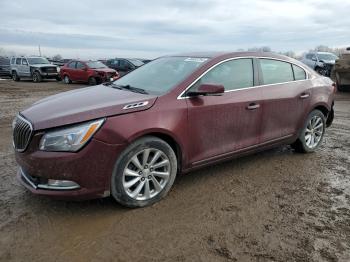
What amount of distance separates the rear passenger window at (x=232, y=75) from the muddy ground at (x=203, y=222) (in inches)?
46.6

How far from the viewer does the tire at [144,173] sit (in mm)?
3496

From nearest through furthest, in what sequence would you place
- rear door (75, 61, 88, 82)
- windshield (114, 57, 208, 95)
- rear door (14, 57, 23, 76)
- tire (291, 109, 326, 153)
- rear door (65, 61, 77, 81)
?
windshield (114, 57, 208, 95) → tire (291, 109, 326, 153) → rear door (75, 61, 88, 82) → rear door (65, 61, 77, 81) → rear door (14, 57, 23, 76)

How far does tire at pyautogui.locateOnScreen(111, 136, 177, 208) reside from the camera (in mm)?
3496

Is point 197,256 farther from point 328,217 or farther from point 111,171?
point 328,217

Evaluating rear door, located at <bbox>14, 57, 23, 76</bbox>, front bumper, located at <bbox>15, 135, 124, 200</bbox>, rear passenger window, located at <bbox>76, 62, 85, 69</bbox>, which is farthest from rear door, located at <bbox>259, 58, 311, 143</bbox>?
rear door, located at <bbox>14, 57, 23, 76</bbox>

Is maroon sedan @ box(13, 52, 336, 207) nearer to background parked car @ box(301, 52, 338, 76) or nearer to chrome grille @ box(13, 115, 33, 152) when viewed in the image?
chrome grille @ box(13, 115, 33, 152)

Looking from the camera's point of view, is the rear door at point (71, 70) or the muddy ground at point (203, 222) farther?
the rear door at point (71, 70)

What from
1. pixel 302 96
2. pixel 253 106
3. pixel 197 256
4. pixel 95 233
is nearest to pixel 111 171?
pixel 95 233

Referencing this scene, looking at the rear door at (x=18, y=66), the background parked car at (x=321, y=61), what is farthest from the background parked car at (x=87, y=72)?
the background parked car at (x=321, y=61)

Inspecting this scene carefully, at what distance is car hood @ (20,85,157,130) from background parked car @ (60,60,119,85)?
50.6 ft

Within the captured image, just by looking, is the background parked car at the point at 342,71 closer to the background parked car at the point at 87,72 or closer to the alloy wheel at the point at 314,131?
the alloy wheel at the point at 314,131

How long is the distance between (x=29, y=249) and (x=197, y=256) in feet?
4.52

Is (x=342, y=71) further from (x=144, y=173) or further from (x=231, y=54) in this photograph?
(x=144, y=173)

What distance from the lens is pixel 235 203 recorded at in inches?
151
